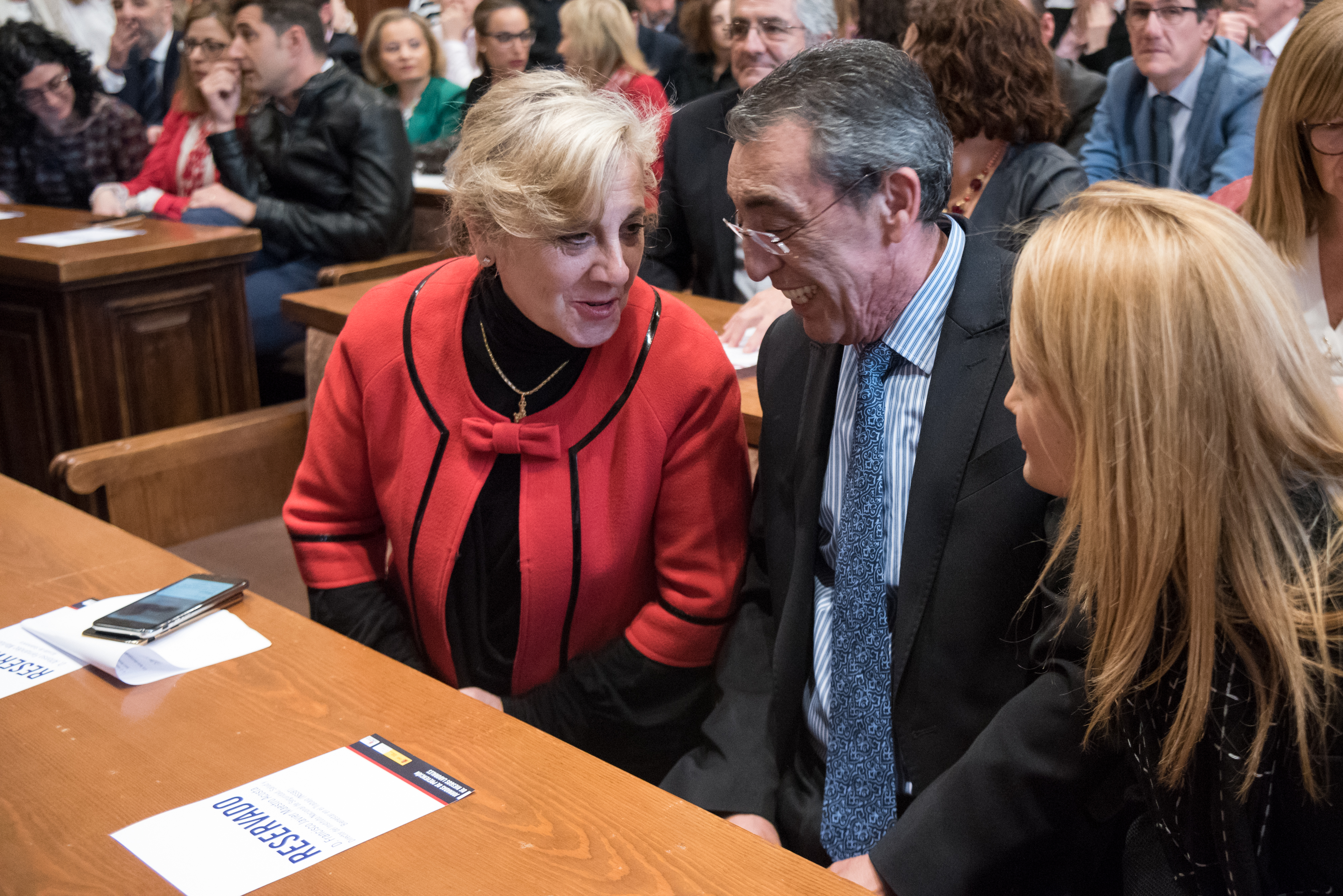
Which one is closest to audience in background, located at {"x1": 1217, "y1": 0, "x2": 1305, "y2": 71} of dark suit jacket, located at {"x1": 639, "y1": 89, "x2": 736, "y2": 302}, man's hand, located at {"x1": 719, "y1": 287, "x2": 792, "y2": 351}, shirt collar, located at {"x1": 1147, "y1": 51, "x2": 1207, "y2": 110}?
shirt collar, located at {"x1": 1147, "y1": 51, "x2": 1207, "y2": 110}

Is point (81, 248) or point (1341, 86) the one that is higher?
point (1341, 86)

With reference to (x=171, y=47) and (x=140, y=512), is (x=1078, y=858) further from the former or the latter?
(x=171, y=47)

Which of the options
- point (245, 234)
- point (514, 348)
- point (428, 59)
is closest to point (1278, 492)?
point (514, 348)

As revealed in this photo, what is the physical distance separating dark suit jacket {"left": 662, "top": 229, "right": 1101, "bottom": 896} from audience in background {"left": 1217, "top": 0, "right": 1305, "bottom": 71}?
11.1ft

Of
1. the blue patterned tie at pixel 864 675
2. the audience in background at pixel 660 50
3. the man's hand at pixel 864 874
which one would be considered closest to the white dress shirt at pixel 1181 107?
the blue patterned tie at pixel 864 675

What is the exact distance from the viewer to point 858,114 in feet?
4.64

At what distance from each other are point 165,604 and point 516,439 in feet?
1.64

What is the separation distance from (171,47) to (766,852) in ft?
21.8

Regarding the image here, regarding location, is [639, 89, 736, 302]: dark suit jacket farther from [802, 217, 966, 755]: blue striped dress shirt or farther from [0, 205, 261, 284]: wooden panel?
[802, 217, 966, 755]: blue striped dress shirt

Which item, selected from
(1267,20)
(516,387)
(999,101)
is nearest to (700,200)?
(999,101)

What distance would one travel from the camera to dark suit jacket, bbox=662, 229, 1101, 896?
127cm

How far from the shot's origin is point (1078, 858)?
132 centimetres

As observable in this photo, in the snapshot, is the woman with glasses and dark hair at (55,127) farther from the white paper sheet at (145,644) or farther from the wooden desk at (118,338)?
the white paper sheet at (145,644)

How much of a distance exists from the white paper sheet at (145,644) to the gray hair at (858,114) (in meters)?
0.90
